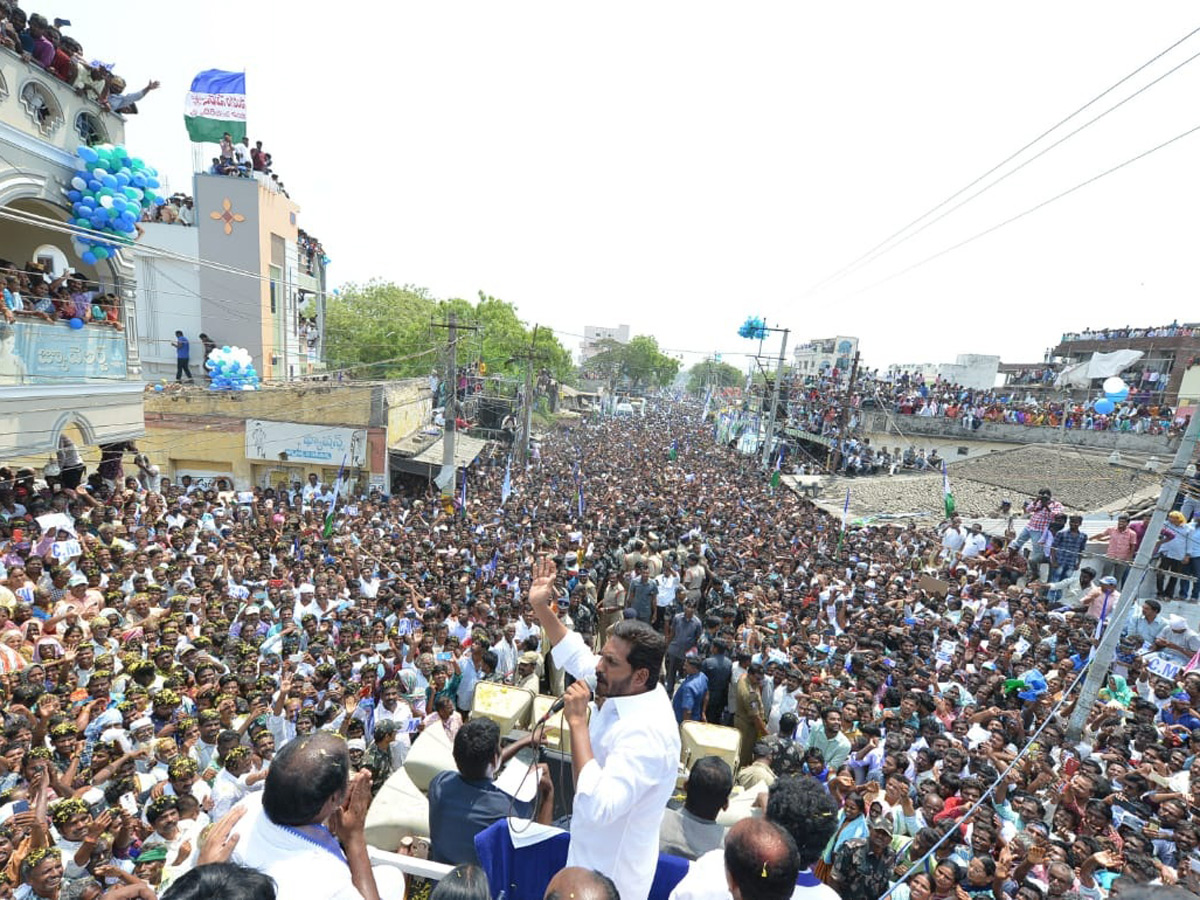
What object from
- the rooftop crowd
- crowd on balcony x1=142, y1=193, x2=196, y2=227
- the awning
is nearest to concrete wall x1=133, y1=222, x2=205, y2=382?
crowd on balcony x1=142, y1=193, x2=196, y2=227

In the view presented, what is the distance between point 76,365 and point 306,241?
61.6ft

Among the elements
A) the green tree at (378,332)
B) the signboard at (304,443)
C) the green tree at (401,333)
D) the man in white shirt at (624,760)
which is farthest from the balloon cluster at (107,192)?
the green tree at (378,332)

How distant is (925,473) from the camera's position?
22125mm

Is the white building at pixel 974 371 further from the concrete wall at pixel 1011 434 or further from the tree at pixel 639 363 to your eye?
the tree at pixel 639 363

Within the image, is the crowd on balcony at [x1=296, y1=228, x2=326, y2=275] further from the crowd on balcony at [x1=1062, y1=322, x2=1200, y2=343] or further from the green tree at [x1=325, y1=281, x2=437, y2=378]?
the crowd on balcony at [x1=1062, y1=322, x2=1200, y2=343]

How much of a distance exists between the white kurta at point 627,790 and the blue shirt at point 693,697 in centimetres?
421

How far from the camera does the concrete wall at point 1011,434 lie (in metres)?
21.5

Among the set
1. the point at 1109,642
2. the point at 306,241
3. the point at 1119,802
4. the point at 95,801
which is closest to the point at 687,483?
the point at 1109,642

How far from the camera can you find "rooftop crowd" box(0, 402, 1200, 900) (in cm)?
315

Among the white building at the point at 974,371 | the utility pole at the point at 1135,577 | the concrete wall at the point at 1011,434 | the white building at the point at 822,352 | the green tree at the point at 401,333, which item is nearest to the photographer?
the utility pole at the point at 1135,577

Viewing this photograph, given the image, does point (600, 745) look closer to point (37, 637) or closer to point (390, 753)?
point (390, 753)

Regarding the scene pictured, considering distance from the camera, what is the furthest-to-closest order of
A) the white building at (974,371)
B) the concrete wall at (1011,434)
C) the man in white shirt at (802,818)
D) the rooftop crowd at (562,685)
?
the white building at (974,371) → the concrete wall at (1011,434) → the rooftop crowd at (562,685) → the man in white shirt at (802,818)

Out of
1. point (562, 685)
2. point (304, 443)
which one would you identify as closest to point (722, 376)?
point (304, 443)

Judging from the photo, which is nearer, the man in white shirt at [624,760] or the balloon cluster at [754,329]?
the man in white shirt at [624,760]
